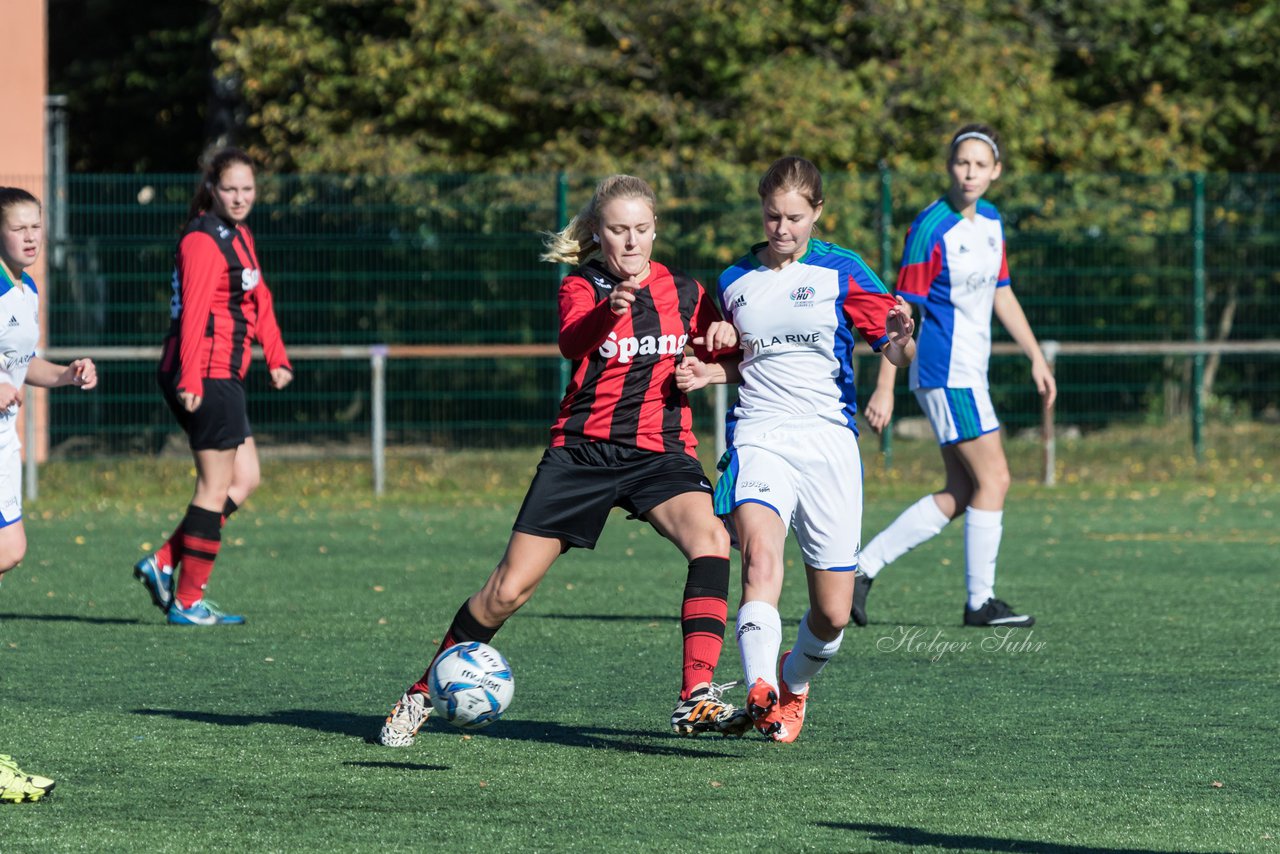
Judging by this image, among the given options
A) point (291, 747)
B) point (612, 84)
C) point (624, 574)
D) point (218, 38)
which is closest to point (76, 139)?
point (218, 38)

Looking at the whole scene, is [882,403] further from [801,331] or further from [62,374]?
[62,374]

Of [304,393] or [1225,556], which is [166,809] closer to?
[1225,556]

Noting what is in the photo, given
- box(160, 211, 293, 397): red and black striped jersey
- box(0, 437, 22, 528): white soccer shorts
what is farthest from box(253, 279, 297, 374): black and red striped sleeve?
box(0, 437, 22, 528): white soccer shorts

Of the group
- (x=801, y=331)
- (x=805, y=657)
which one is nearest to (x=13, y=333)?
(x=801, y=331)

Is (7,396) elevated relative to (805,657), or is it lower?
elevated

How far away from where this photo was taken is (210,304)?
8.38 meters

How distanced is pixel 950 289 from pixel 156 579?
146 inches

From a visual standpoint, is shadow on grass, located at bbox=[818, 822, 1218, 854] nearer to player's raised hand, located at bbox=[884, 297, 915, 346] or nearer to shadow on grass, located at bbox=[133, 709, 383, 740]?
player's raised hand, located at bbox=[884, 297, 915, 346]

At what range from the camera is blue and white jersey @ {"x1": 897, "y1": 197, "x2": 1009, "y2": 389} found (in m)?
8.12

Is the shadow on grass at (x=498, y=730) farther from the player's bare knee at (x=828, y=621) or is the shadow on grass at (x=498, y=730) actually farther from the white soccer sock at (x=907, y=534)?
the white soccer sock at (x=907, y=534)

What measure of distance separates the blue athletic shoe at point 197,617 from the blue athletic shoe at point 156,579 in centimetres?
5

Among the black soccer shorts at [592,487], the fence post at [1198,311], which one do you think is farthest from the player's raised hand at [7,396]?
the fence post at [1198,311]

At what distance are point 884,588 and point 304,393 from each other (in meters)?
7.79

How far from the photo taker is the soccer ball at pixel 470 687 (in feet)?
17.1
